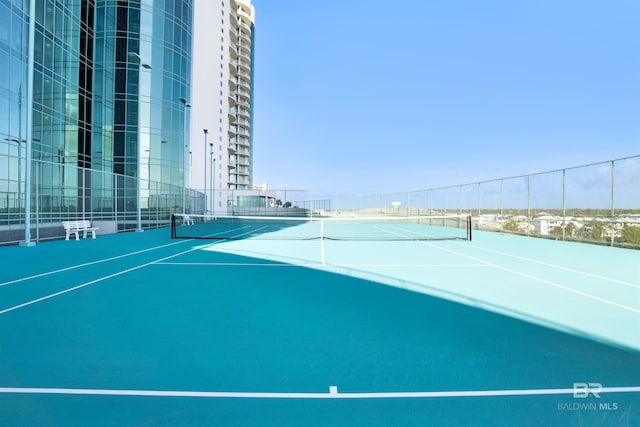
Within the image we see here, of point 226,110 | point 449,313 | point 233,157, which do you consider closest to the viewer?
point 449,313

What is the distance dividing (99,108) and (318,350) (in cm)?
3029

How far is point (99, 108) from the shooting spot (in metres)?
27.5

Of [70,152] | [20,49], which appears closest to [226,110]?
[70,152]

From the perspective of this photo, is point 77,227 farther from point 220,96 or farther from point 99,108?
point 220,96

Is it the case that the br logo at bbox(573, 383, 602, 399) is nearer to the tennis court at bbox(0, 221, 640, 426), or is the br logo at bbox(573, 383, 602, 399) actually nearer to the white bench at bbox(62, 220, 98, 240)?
the tennis court at bbox(0, 221, 640, 426)

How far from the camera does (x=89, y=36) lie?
27.4 meters

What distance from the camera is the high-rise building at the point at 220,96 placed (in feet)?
181

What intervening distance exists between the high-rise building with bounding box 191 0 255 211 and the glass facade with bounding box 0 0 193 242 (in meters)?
18.0

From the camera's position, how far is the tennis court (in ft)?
8.23

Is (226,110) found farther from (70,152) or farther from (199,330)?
(199,330)

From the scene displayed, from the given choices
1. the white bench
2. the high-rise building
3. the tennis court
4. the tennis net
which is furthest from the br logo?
the high-rise building

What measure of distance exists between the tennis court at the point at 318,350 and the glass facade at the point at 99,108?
44.3ft

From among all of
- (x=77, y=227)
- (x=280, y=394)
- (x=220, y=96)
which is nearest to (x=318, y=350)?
(x=280, y=394)

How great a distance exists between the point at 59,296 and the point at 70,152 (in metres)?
23.4
